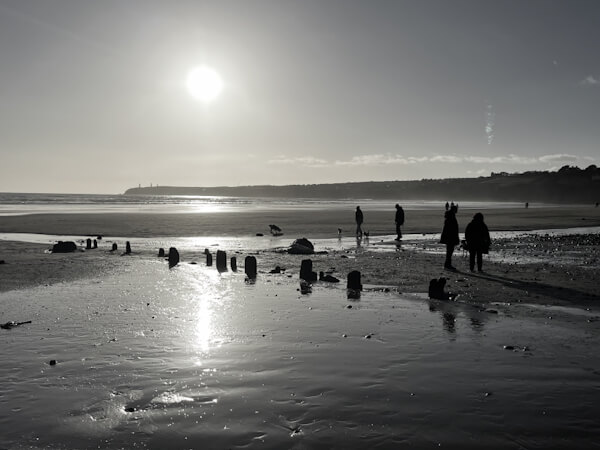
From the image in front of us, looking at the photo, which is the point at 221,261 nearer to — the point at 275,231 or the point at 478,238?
the point at 478,238

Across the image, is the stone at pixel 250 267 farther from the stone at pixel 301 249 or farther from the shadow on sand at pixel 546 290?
the shadow on sand at pixel 546 290

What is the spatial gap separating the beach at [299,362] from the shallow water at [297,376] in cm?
3

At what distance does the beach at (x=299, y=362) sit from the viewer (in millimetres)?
5238

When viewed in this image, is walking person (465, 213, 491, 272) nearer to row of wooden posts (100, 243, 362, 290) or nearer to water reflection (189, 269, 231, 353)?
row of wooden posts (100, 243, 362, 290)

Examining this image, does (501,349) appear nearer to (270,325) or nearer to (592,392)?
(592,392)

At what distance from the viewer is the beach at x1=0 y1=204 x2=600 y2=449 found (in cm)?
524

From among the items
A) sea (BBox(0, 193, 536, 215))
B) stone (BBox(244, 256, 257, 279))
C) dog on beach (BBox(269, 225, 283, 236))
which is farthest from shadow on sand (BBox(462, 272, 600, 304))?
sea (BBox(0, 193, 536, 215))

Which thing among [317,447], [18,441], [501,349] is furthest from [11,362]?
[501,349]

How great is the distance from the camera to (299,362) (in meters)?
7.47

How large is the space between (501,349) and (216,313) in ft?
20.0

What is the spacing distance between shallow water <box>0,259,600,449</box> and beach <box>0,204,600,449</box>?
28 mm

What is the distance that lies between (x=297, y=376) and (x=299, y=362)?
626mm

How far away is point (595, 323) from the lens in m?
9.71

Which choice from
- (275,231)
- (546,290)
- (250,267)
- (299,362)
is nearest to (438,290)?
(546,290)
